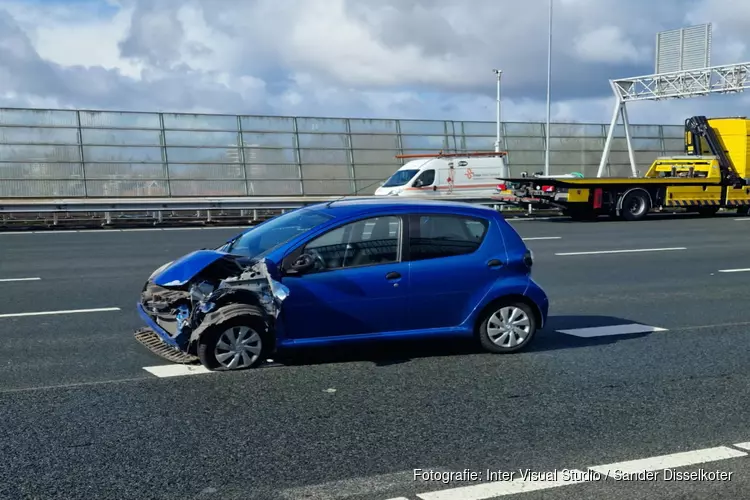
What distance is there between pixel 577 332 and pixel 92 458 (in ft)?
18.8

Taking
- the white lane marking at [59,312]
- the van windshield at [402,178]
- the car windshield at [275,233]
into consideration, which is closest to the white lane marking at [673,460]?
the car windshield at [275,233]

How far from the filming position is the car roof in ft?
26.3

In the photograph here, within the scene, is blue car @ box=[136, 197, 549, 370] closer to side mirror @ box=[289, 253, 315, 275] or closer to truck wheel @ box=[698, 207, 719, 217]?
side mirror @ box=[289, 253, 315, 275]

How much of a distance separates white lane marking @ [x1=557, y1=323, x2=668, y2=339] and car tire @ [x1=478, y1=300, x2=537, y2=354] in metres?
1.24

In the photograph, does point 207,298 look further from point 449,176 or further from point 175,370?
point 449,176

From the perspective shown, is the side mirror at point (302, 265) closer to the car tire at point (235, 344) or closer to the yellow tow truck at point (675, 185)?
the car tire at point (235, 344)

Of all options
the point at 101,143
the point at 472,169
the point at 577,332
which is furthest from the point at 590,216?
the point at 577,332

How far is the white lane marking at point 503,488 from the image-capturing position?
4.76 metres

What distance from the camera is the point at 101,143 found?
30.8m

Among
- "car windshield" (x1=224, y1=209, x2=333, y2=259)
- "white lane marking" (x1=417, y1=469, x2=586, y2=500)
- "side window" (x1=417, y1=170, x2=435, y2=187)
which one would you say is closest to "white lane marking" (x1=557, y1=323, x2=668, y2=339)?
"car windshield" (x1=224, y1=209, x2=333, y2=259)

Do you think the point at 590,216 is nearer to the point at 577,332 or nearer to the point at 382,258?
the point at 577,332

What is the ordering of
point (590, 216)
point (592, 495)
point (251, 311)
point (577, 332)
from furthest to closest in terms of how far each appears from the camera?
point (590, 216), point (577, 332), point (251, 311), point (592, 495)

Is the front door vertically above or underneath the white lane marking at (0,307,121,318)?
above

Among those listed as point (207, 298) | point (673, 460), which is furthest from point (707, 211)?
point (673, 460)
